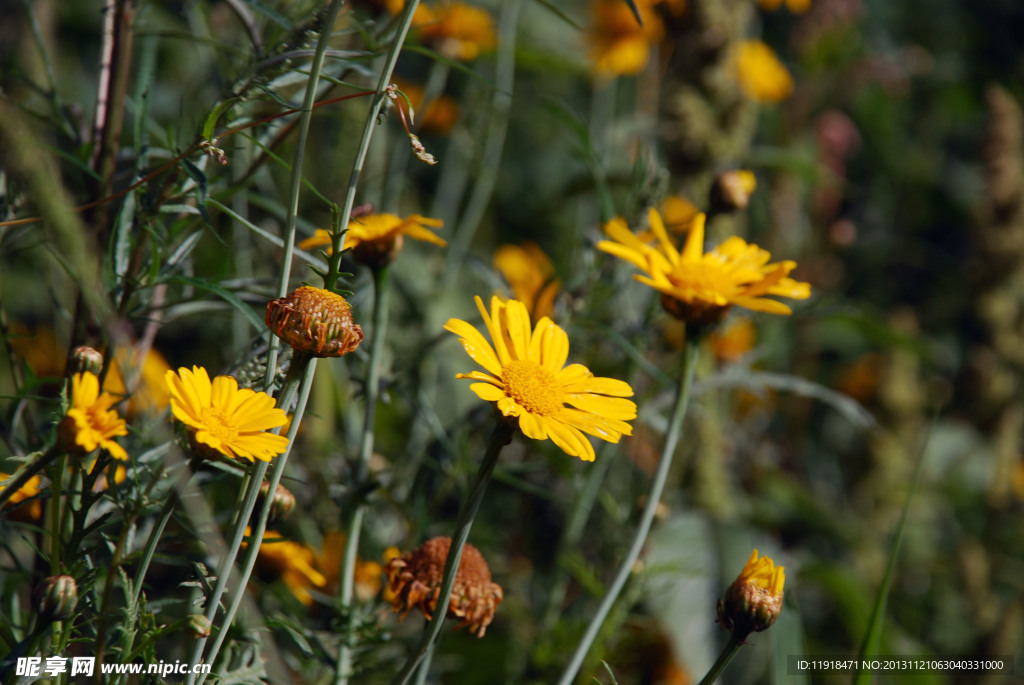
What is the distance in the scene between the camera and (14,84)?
664 mm

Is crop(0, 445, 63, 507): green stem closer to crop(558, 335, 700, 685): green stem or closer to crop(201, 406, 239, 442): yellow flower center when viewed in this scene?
crop(201, 406, 239, 442): yellow flower center

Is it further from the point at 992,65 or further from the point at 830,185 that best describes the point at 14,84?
the point at 992,65

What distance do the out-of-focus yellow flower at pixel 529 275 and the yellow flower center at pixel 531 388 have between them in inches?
7.5

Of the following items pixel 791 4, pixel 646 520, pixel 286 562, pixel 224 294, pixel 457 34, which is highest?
pixel 791 4

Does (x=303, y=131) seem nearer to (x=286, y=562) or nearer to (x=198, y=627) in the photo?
(x=198, y=627)

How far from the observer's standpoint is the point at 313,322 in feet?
1.14

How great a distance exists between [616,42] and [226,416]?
49.2 inches

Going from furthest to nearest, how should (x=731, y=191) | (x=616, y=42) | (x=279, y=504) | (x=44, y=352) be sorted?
1. (x=616, y=42)
2. (x=44, y=352)
3. (x=731, y=191)
4. (x=279, y=504)

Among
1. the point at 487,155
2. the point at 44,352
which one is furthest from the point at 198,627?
the point at 487,155

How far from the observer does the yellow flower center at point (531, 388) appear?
16.1 inches

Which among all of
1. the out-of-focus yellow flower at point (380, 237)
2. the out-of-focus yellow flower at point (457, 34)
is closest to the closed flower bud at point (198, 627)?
the out-of-focus yellow flower at point (380, 237)

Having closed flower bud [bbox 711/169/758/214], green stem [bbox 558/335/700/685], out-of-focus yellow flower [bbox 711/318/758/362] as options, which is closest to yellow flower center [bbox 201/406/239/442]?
green stem [bbox 558/335/700/685]

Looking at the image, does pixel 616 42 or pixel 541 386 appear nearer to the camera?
pixel 541 386

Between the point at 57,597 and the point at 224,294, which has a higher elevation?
the point at 224,294
